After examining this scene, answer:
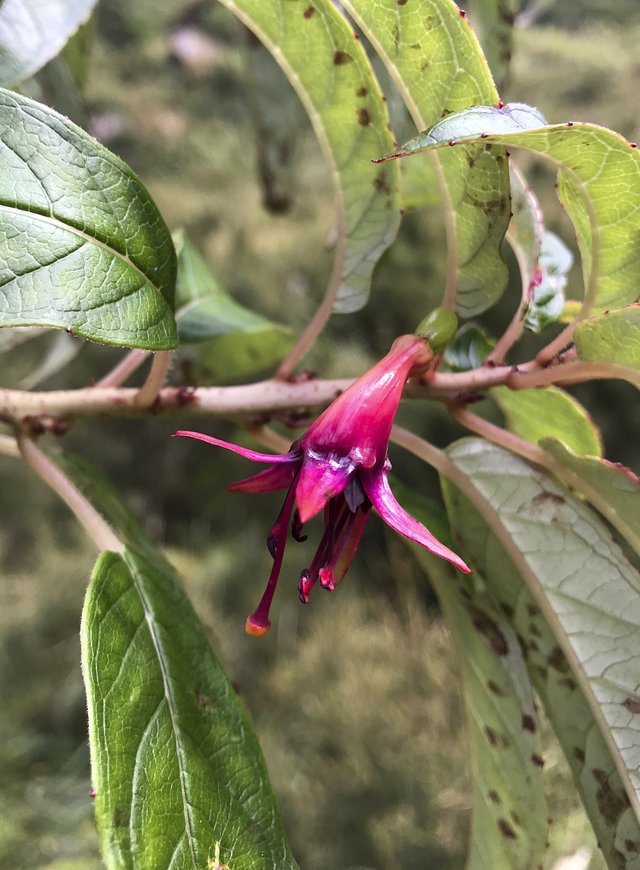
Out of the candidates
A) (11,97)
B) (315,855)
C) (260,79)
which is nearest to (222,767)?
(11,97)

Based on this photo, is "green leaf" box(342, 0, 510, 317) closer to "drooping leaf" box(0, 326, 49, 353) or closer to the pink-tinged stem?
the pink-tinged stem

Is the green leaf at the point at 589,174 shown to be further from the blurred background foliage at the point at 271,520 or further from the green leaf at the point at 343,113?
the blurred background foliage at the point at 271,520

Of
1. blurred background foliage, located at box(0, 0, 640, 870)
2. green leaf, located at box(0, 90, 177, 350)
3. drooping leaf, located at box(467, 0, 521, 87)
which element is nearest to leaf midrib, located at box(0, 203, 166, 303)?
green leaf, located at box(0, 90, 177, 350)

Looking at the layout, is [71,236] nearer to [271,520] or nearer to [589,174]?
[589,174]

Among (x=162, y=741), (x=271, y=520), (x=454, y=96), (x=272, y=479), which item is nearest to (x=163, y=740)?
(x=162, y=741)

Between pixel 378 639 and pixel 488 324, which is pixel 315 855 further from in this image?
pixel 488 324

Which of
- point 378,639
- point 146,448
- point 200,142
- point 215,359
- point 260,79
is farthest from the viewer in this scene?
point 200,142
